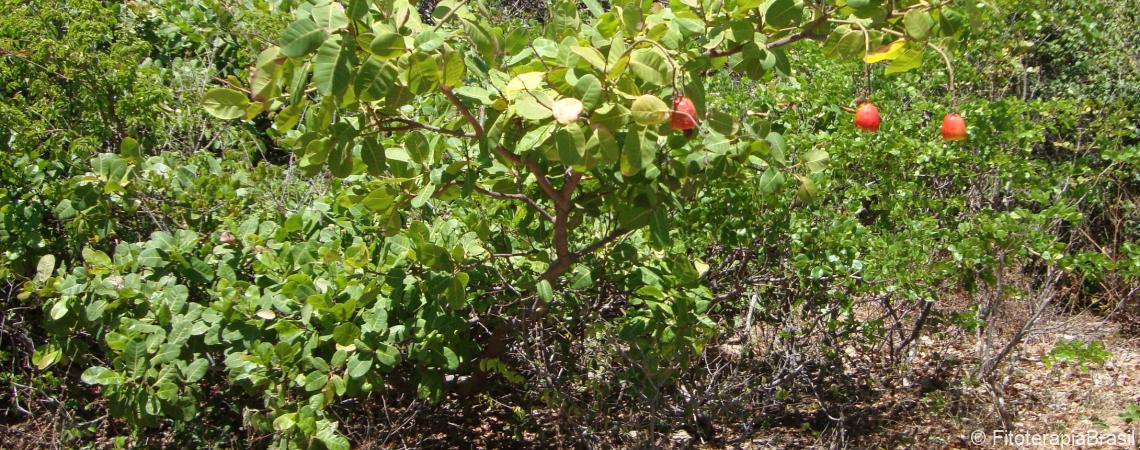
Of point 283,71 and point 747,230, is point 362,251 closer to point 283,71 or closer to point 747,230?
point 283,71

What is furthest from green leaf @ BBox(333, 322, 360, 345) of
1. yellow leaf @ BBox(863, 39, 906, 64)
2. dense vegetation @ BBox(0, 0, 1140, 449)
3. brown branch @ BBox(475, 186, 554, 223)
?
yellow leaf @ BBox(863, 39, 906, 64)

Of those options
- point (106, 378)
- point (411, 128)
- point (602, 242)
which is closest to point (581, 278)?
point (602, 242)

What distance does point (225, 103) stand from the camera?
8.38 feet

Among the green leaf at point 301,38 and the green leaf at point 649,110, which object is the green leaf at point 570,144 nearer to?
the green leaf at point 649,110

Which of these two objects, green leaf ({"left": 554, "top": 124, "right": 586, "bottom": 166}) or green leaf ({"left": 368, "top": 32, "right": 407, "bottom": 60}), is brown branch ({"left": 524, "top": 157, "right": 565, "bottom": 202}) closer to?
green leaf ({"left": 554, "top": 124, "right": 586, "bottom": 166})

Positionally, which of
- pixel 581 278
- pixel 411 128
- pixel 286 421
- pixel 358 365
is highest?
pixel 411 128

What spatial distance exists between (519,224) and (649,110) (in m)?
1.11

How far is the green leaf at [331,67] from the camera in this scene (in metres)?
2.18

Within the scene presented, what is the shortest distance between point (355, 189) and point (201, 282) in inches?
25.8

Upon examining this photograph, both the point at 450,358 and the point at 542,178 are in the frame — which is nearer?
the point at 542,178

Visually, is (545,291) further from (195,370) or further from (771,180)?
(195,370)

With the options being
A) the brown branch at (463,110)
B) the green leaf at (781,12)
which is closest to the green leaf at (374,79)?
the brown branch at (463,110)

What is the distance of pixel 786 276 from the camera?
3.53 m

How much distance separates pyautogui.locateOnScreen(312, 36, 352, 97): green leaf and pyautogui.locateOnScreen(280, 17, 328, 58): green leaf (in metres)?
0.02
